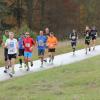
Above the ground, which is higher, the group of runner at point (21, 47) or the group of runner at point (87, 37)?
the group of runner at point (21, 47)

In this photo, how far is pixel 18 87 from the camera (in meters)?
14.6

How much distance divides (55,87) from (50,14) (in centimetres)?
5335

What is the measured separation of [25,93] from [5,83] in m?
2.83

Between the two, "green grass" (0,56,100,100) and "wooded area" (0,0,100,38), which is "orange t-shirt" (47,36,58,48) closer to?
"green grass" (0,56,100,100)

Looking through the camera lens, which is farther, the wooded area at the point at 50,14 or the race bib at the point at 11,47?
the wooded area at the point at 50,14

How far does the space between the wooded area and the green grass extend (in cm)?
3949

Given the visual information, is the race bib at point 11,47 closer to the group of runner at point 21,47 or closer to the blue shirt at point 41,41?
the group of runner at point 21,47

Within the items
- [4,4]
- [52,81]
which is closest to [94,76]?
[52,81]

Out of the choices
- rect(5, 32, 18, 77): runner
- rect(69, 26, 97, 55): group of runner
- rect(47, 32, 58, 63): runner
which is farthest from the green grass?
rect(69, 26, 97, 55): group of runner

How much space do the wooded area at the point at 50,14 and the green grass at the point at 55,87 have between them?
39.5 metres

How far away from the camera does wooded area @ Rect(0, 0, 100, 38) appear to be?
61.3 metres

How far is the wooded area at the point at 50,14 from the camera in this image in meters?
61.3

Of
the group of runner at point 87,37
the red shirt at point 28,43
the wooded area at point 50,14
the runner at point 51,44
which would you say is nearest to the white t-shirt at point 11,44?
the red shirt at point 28,43

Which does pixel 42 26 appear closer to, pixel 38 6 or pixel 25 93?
pixel 38 6
